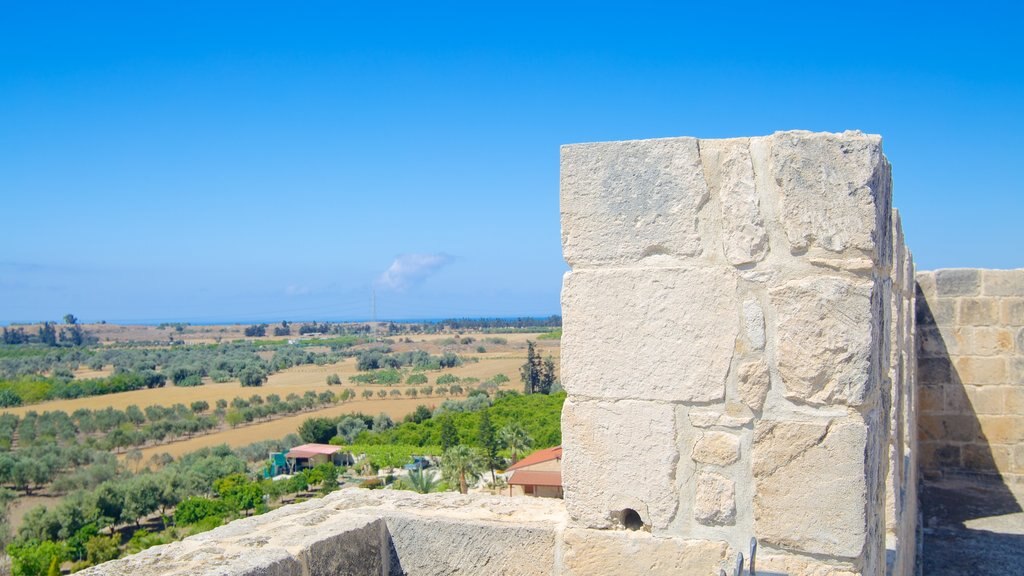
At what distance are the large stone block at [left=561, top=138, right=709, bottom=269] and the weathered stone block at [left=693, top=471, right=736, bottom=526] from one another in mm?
567

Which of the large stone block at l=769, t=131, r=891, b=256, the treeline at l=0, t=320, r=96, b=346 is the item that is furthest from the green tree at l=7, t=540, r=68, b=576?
the treeline at l=0, t=320, r=96, b=346

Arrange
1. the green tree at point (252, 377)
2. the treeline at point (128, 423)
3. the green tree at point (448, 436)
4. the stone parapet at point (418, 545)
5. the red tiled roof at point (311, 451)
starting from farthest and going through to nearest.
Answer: the green tree at point (252, 377) → the treeline at point (128, 423) → the red tiled roof at point (311, 451) → the green tree at point (448, 436) → the stone parapet at point (418, 545)

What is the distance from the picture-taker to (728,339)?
2.03m

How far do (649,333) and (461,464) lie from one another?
2531 cm

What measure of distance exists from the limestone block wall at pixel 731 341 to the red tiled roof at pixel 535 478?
19.3 metres

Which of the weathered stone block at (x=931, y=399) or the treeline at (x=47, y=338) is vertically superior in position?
the weathered stone block at (x=931, y=399)

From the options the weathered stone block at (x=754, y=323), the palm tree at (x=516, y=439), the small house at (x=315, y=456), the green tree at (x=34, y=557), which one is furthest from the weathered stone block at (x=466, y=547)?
the small house at (x=315, y=456)

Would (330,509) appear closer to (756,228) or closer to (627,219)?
(627,219)

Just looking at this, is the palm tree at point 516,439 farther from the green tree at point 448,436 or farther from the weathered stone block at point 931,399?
the weathered stone block at point 931,399

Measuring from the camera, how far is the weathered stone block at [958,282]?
23.3 ft

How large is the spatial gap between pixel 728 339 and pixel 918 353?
6087mm

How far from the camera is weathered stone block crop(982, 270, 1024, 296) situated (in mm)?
6953

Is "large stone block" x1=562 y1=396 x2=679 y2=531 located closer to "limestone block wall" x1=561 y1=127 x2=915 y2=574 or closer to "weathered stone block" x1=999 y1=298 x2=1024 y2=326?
"limestone block wall" x1=561 y1=127 x2=915 y2=574

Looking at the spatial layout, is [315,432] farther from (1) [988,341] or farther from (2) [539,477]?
(1) [988,341]
